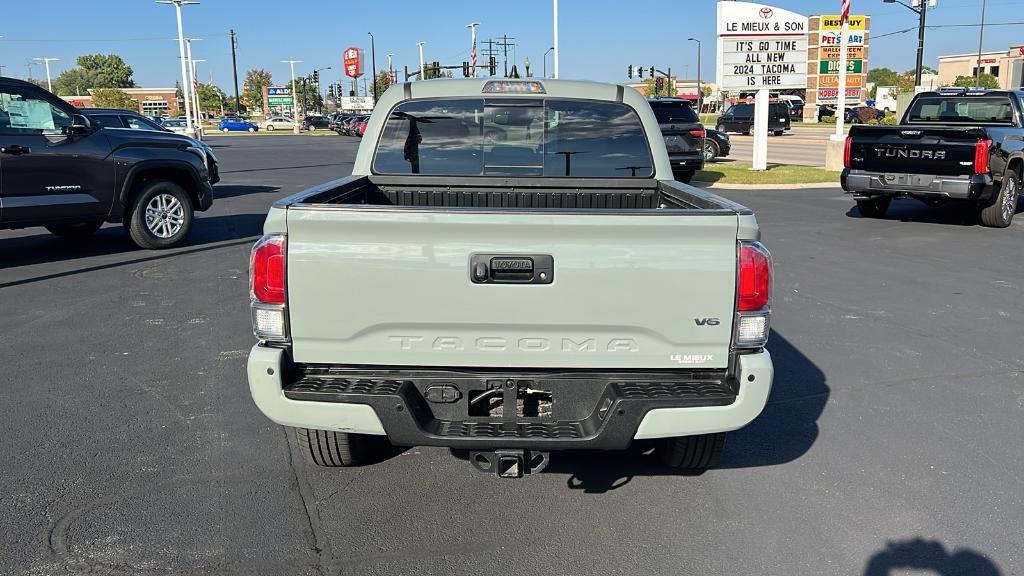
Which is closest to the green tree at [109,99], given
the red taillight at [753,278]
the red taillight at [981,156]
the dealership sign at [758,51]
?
the dealership sign at [758,51]

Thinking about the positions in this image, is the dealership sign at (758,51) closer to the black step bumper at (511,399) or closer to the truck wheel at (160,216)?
the truck wheel at (160,216)

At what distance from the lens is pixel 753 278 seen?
3.31 m

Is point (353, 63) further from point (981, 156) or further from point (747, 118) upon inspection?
point (981, 156)

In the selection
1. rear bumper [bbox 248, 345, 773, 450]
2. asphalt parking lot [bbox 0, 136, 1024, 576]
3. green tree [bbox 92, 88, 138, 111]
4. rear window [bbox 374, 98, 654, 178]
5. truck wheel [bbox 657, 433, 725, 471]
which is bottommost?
asphalt parking lot [bbox 0, 136, 1024, 576]

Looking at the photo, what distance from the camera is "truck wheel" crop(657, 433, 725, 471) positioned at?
156 inches

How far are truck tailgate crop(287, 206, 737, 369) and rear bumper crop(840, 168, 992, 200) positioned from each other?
987cm

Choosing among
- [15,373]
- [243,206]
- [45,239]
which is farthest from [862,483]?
[243,206]

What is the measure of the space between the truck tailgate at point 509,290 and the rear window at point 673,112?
15.9m

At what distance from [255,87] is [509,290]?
150813 mm

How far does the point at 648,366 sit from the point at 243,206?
44.5ft

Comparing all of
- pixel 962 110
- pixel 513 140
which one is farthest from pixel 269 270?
pixel 962 110

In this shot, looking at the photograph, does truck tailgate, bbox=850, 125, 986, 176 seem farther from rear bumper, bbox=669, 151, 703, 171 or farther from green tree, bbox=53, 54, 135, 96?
green tree, bbox=53, 54, 135, 96

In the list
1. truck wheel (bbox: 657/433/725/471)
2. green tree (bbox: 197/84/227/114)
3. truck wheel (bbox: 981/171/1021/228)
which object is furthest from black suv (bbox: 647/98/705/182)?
green tree (bbox: 197/84/227/114)

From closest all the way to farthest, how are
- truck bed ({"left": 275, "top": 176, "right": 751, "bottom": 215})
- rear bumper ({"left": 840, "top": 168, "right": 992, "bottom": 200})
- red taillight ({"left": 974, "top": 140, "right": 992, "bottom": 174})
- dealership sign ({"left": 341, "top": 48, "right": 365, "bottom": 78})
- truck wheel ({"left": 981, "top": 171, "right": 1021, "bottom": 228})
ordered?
truck bed ({"left": 275, "top": 176, "right": 751, "bottom": 215}) < red taillight ({"left": 974, "top": 140, "right": 992, "bottom": 174}) < rear bumper ({"left": 840, "top": 168, "right": 992, "bottom": 200}) < truck wheel ({"left": 981, "top": 171, "right": 1021, "bottom": 228}) < dealership sign ({"left": 341, "top": 48, "right": 365, "bottom": 78})
